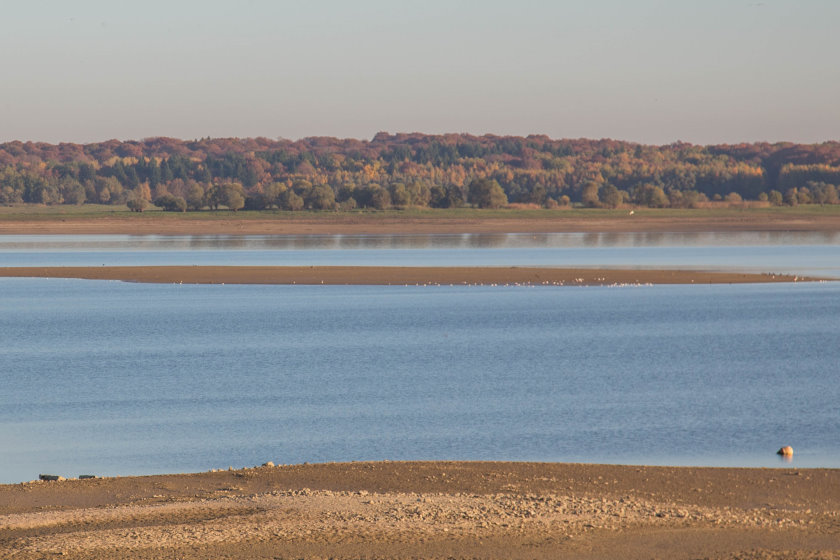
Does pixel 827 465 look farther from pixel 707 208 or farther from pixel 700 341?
pixel 707 208

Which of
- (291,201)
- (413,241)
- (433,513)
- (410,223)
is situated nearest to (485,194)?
(410,223)

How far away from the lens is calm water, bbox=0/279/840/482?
1730 cm

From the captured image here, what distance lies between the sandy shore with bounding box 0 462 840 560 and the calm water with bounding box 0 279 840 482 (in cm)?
218

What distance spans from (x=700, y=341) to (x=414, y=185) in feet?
344

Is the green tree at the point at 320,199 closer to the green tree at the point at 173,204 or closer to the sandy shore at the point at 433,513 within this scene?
the green tree at the point at 173,204

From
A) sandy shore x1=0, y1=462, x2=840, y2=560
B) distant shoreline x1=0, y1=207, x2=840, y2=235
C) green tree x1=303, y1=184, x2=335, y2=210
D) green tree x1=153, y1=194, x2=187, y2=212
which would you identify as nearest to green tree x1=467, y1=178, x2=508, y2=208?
distant shoreline x1=0, y1=207, x2=840, y2=235

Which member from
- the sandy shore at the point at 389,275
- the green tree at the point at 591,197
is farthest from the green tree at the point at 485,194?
the sandy shore at the point at 389,275

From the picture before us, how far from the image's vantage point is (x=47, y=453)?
1712 centimetres

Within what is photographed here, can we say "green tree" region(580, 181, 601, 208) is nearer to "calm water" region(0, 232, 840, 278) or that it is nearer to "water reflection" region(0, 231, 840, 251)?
"water reflection" region(0, 231, 840, 251)

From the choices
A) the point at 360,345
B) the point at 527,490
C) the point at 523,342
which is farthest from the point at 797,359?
the point at 527,490

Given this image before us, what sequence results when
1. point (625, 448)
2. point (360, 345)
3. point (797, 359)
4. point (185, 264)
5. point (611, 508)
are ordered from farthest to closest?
point (185, 264)
point (360, 345)
point (797, 359)
point (625, 448)
point (611, 508)

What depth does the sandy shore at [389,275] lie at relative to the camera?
167 ft

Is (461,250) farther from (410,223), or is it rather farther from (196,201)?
(196,201)

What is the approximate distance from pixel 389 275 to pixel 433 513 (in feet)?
139
